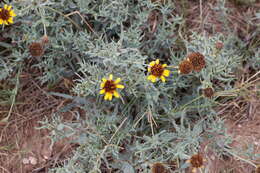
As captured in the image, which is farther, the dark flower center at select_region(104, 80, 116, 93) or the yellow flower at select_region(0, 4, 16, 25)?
the yellow flower at select_region(0, 4, 16, 25)

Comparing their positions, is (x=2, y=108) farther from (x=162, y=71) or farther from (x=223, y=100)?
(x=223, y=100)

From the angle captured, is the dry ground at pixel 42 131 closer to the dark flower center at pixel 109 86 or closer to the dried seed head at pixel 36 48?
the dried seed head at pixel 36 48

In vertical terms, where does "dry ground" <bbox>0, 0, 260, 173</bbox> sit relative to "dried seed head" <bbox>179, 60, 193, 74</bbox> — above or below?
below

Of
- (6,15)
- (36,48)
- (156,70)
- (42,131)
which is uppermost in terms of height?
(6,15)

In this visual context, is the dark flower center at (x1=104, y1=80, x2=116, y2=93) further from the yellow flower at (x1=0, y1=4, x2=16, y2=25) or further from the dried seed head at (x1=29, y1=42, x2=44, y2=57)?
the yellow flower at (x1=0, y1=4, x2=16, y2=25)

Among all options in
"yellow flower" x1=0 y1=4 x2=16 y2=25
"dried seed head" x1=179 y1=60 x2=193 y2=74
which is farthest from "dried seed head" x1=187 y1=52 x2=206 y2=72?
"yellow flower" x1=0 y1=4 x2=16 y2=25

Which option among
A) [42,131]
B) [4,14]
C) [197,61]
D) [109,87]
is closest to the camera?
[109,87]

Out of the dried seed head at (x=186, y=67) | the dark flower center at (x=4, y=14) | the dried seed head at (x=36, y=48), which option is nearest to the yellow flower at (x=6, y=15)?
the dark flower center at (x=4, y=14)

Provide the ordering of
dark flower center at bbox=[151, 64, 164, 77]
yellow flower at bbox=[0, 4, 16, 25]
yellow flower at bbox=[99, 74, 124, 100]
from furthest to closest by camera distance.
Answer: yellow flower at bbox=[0, 4, 16, 25]
dark flower center at bbox=[151, 64, 164, 77]
yellow flower at bbox=[99, 74, 124, 100]

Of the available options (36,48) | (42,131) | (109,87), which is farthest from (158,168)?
(36,48)

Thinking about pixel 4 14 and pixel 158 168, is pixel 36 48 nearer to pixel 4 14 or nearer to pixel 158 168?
pixel 4 14

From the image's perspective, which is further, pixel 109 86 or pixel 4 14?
pixel 4 14

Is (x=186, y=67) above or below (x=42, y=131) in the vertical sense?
above
